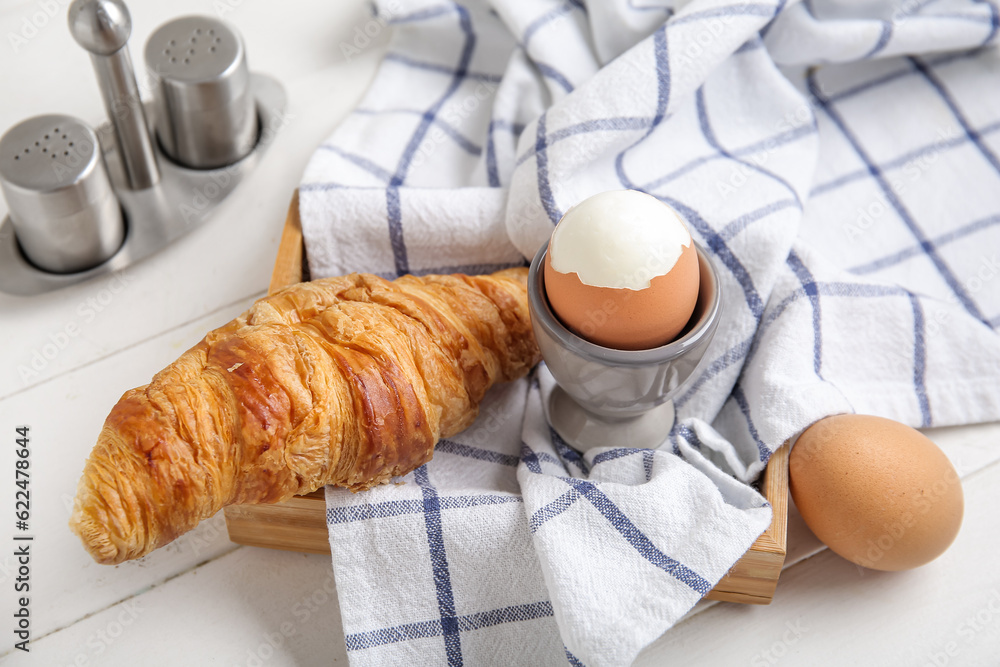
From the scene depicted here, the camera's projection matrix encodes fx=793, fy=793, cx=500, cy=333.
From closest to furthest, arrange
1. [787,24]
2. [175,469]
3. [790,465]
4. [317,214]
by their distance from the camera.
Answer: [175,469] < [790,465] < [317,214] < [787,24]

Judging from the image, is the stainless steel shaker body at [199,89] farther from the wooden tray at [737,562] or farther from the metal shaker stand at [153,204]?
the wooden tray at [737,562]

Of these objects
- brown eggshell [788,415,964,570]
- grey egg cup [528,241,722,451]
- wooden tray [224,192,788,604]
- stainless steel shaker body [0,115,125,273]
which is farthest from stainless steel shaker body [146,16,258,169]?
brown eggshell [788,415,964,570]

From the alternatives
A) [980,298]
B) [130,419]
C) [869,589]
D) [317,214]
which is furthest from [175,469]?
[980,298]

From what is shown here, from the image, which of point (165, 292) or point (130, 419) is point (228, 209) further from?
point (130, 419)

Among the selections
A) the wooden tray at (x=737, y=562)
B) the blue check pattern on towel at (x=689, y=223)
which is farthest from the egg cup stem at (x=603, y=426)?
the wooden tray at (x=737, y=562)

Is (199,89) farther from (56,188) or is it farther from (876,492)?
(876,492)

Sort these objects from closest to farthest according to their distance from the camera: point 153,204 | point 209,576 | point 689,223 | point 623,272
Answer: point 623,272
point 209,576
point 689,223
point 153,204

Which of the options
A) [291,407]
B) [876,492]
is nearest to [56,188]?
[291,407]

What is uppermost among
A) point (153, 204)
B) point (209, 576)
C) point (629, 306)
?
point (629, 306)
